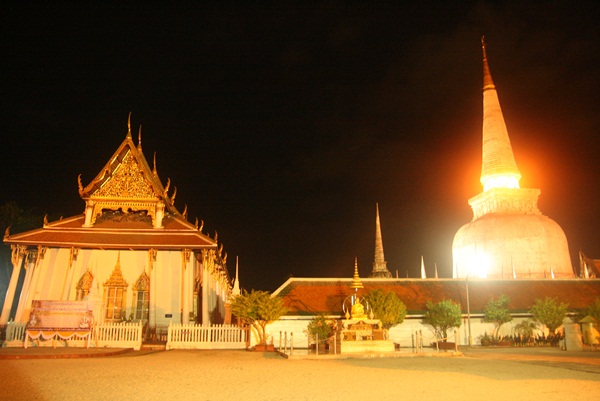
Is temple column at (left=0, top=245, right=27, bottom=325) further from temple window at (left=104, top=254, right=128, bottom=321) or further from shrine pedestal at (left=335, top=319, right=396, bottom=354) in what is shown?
shrine pedestal at (left=335, top=319, right=396, bottom=354)

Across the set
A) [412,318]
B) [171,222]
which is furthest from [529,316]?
[171,222]

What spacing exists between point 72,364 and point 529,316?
2219cm

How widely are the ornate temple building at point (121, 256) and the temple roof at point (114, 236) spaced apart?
0.04 m

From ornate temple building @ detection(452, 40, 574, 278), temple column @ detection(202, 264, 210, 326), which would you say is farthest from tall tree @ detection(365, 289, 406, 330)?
ornate temple building @ detection(452, 40, 574, 278)

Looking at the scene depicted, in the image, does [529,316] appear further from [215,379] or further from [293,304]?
[215,379]

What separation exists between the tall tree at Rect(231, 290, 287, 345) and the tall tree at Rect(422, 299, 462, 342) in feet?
26.3

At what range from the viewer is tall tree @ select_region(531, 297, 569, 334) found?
2573 cm

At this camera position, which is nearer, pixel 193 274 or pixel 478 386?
pixel 478 386

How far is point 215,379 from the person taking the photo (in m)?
10.7

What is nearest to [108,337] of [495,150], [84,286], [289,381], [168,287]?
[168,287]

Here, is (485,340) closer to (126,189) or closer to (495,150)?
(126,189)

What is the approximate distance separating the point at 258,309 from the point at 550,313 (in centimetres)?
1479

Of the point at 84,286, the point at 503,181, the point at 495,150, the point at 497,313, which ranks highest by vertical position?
the point at 495,150

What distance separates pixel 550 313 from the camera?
2575cm
